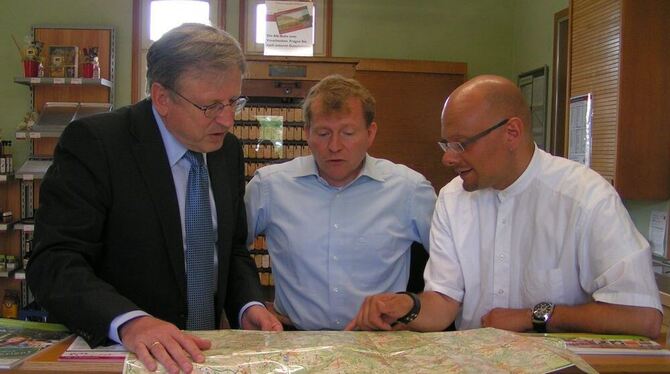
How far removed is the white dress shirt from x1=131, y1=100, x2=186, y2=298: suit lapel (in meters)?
0.76

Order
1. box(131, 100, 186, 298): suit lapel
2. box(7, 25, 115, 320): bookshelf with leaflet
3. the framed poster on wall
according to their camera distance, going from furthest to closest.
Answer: box(7, 25, 115, 320): bookshelf with leaflet
the framed poster on wall
box(131, 100, 186, 298): suit lapel

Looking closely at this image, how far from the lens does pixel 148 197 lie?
160cm

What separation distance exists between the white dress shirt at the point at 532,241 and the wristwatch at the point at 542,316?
0.13m

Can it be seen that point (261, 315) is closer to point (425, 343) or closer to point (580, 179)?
point (425, 343)

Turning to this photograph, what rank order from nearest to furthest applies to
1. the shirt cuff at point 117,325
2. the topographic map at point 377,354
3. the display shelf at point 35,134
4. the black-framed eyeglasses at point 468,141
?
the topographic map at point 377,354, the shirt cuff at point 117,325, the black-framed eyeglasses at point 468,141, the display shelf at point 35,134

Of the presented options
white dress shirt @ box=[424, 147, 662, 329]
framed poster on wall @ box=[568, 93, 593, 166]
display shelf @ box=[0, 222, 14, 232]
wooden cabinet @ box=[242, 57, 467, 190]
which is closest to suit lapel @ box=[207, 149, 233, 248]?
white dress shirt @ box=[424, 147, 662, 329]

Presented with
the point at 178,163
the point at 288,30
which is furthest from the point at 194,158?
the point at 288,30

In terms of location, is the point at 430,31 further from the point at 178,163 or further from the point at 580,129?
the point at 178,163

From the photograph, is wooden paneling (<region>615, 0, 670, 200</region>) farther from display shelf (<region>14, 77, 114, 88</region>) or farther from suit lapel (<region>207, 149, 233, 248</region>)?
display shelf (<region>14, 77, 114, 88</region>)

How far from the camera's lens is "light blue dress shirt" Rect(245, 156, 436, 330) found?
2180 mm

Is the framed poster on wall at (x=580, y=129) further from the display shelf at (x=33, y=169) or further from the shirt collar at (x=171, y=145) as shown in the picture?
the display shelf at (x=33, y=169)

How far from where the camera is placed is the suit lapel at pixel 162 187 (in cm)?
160

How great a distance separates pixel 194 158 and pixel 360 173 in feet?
2.42

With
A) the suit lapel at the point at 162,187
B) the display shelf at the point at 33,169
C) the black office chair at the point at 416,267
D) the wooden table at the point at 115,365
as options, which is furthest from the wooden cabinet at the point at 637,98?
the display shelf at the point at 33,169
